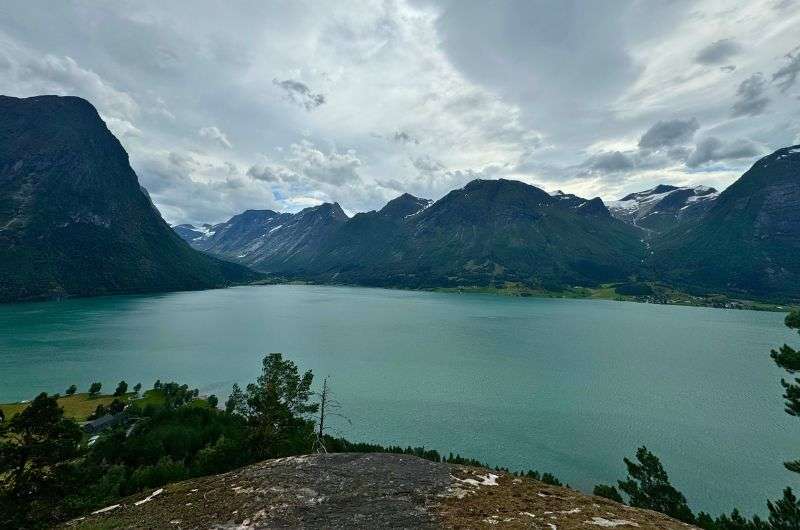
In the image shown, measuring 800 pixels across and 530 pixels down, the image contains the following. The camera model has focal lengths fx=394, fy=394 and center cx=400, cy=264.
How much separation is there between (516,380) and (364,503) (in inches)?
3291

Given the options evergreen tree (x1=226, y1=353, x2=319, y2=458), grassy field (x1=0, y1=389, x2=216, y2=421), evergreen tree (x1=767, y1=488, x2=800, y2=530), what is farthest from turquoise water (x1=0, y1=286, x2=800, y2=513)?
evergreen tree (x1=226, y1=353, x2=319, y2=458)

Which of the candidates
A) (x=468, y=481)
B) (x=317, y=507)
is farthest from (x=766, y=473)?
(x=317, y=507)

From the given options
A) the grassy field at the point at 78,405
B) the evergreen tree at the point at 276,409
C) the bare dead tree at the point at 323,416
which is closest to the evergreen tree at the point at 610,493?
the bare dead tree at the point at 323,416

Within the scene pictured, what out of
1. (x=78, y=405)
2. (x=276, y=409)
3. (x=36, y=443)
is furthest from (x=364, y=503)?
(x=78, y=405)

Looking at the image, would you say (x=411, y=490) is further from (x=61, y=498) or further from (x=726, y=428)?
(x=726, y=428)

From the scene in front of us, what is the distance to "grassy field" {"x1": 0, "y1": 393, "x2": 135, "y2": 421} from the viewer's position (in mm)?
63566

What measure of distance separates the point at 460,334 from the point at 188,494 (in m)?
144

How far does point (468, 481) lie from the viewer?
19.0m

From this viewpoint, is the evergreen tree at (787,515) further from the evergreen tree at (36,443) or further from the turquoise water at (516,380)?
the evergreen tree at (36,443)

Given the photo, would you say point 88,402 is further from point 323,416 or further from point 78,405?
point 323,416

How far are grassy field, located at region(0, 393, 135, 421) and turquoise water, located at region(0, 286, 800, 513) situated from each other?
1171cm

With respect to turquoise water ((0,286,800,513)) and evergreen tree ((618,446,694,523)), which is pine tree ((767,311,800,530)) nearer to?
evergreen tree ((618,446,694,523))

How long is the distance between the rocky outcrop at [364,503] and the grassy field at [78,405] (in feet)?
197

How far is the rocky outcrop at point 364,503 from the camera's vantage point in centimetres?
1518
